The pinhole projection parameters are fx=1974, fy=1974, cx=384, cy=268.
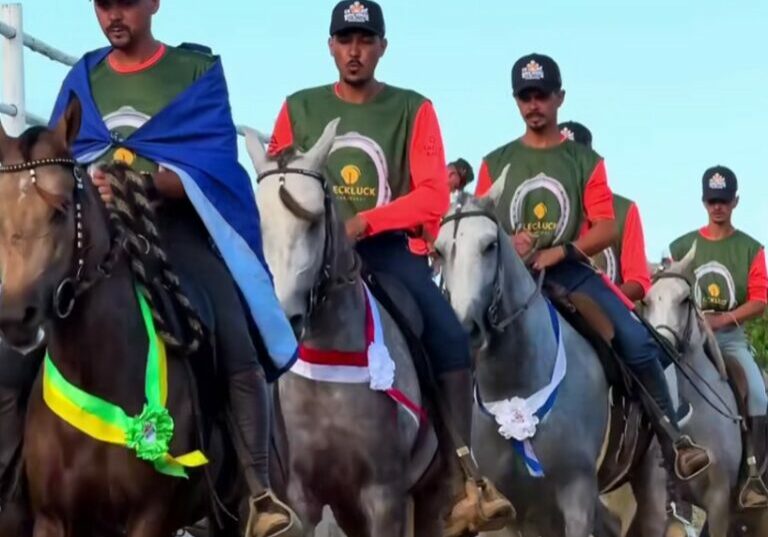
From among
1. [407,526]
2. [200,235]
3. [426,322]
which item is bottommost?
[407,526]

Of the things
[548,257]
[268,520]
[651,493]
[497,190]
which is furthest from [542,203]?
[268,520]

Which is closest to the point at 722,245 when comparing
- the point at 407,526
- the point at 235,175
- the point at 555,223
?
the point at 555,223

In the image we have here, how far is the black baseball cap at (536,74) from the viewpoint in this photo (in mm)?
12312

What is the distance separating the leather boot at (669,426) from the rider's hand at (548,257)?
0.97 metres

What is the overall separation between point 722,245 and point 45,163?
11190mm

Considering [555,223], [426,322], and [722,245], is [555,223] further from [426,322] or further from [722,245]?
[722,245]

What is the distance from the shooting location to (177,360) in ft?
25.4

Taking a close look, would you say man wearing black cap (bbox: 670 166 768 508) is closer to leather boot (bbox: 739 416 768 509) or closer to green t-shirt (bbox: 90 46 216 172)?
leather boot (bbox: 739 416 768 509)

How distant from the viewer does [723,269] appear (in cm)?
1738

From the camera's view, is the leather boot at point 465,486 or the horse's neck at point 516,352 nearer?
the leather boot at point 465,486

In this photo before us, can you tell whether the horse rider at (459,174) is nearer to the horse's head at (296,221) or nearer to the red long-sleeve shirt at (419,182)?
the red long-sleeve shirt at (419,182)

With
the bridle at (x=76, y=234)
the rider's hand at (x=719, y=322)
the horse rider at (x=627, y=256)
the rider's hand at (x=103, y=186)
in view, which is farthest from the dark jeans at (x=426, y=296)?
the rider's hand at (x=719, y=322)

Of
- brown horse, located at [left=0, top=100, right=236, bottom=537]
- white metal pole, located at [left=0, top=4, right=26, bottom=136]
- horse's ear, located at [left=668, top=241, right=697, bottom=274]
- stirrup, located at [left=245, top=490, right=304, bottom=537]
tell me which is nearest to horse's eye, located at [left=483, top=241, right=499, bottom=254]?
white metal pole, located at [left=0, top=4, right=26, bottom=136]

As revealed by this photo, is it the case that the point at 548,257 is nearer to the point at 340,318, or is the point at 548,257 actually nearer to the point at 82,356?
the point at 340,318
